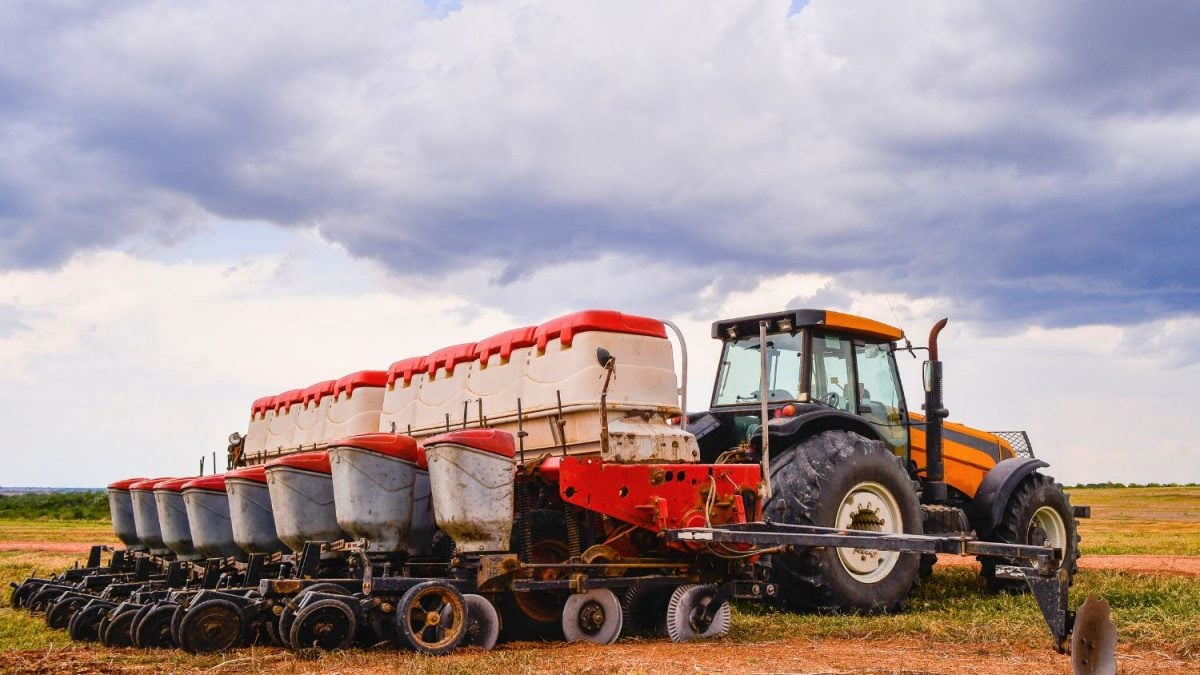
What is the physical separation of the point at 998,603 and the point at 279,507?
627cm

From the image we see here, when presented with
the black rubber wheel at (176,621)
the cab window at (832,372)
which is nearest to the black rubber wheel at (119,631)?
the black rubber wheel at (176,621)

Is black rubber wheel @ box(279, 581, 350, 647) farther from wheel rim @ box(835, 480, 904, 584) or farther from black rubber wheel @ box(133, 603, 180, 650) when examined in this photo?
wheel rim @ box(835, 480, 904, 584)

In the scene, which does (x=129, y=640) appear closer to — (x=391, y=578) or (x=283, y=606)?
(x=283, y=606)

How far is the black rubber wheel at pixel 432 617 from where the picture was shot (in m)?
7.50

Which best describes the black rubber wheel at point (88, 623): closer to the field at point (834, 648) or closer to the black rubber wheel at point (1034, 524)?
the field at point (834, 648)

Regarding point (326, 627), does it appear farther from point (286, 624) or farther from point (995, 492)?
point (995, 492)

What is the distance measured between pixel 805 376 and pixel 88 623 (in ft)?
20.7

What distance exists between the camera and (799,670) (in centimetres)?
689

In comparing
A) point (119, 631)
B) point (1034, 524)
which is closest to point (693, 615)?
point (119, 631)

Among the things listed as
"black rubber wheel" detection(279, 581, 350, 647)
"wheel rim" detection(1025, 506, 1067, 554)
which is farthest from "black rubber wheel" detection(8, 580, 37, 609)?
"wheel rim" detection(1025, 506, 1067, 554)

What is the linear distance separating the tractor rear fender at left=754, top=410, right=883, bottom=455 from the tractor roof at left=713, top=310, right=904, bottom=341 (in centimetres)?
94

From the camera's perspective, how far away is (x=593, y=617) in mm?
8414

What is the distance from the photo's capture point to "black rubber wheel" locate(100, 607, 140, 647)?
8.48m

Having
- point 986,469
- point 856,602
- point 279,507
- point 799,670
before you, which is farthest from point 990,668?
point 986,469
